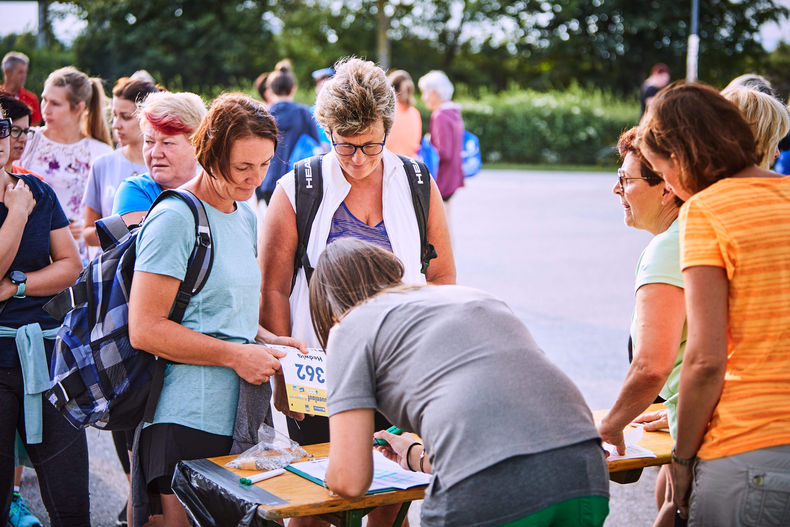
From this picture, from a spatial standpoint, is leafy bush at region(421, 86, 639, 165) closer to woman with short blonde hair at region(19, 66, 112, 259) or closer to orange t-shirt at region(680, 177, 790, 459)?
woman with short blonde hair at region(19, 66, 112, 259)

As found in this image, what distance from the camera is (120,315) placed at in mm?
2643

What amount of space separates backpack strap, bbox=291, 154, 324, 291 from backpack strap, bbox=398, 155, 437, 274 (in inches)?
13.2

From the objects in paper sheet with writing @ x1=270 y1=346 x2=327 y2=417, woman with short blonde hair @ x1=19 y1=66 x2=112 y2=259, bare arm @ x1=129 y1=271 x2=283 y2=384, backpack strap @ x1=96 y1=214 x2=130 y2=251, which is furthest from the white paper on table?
woman with short blonde hair @ x1=19 y1=66 x2=112 y2=259

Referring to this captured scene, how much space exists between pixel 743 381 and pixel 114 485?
3.53m

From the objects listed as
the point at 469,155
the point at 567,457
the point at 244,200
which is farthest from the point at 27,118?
the point at 469,155

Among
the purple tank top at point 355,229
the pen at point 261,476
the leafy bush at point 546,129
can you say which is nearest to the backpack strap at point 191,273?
the pen at point 261,476

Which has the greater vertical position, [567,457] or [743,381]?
[743,381]

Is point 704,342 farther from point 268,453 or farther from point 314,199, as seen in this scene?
point 314,199

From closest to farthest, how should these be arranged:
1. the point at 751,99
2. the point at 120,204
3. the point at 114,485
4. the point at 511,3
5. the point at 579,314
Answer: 1. the point at 751,99
2. the point at 120,204
3. the point at 114,485
4. the point at 579,314
5. the point at 511,3

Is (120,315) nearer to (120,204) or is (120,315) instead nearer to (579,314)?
(120,204)

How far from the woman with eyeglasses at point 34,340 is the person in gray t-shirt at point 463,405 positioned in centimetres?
152

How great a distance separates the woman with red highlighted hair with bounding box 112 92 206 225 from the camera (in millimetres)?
3127

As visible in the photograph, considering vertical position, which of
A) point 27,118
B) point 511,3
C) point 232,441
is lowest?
point 232,441

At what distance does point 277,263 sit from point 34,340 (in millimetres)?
944
